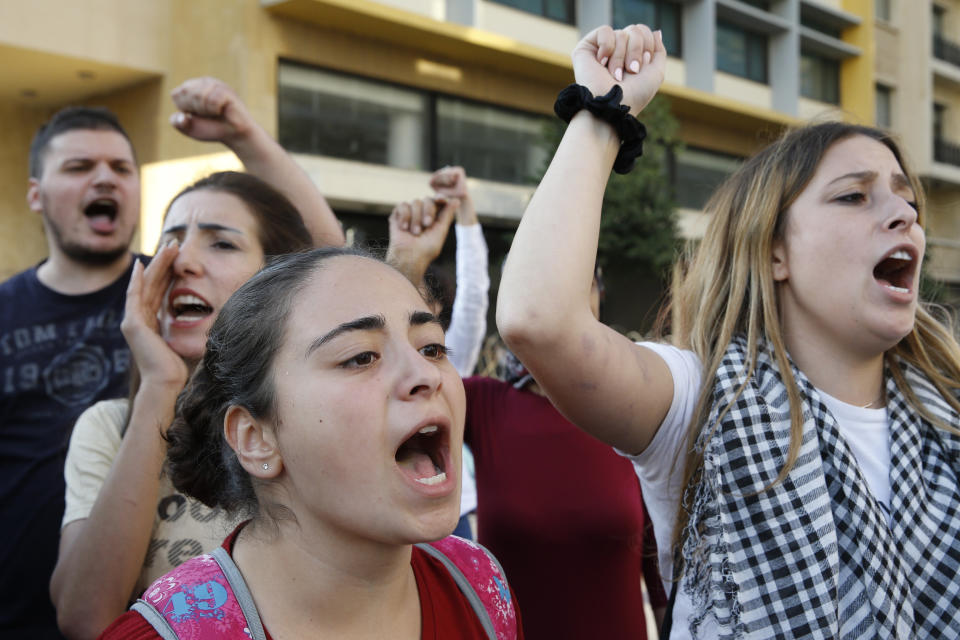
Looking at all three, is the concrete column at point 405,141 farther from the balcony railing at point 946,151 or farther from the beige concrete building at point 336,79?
the balcony railing at point 946,151

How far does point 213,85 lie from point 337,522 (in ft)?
5.15

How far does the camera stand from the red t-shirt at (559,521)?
8.39ft

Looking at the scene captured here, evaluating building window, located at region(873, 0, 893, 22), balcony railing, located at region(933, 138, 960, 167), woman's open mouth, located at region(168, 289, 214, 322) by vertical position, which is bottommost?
woman's open mouth, located at region(168, 289, 214, 322)

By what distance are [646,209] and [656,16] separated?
5.65 metres

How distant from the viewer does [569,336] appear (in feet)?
5.00

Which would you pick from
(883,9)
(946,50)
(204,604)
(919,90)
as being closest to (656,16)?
(883,9)

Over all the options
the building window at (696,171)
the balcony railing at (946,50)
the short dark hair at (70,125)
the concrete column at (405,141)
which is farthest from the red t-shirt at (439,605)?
the balcony railing at (946,50)

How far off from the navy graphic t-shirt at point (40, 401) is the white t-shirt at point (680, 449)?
5.32ft

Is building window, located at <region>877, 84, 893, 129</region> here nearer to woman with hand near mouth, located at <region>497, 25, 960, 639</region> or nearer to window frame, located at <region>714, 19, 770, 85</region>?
window frame, located at <region>714, 19, 770, 85</region>

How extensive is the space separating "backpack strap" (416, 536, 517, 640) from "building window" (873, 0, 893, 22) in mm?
26374

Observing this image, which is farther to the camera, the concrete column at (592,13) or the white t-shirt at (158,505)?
the concrete column at (592,13)

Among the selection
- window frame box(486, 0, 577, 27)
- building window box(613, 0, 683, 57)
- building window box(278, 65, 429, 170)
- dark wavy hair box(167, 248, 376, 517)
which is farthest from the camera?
building window box(613, 0, 683, 57)

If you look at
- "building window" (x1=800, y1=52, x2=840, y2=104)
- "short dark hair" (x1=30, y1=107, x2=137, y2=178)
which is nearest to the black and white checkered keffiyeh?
"short dark hair" (x1=30, y1=107, x2=137, y2=178)

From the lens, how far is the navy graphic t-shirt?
2.43 m
